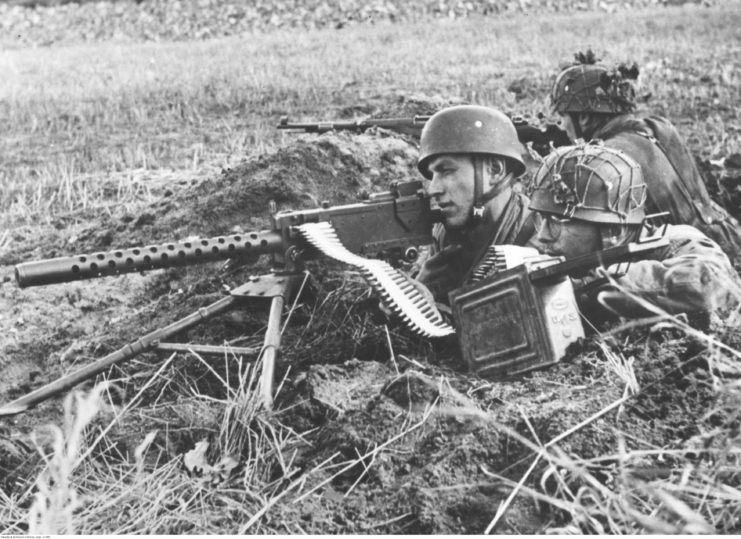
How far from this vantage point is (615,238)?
4.91 metres

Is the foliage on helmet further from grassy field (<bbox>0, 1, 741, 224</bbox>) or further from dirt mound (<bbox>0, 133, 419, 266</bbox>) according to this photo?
grassy field (<bbox>0, 1, 741, 224</bbox>)

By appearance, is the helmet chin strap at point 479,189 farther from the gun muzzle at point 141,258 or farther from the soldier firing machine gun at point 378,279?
the gun muzzle at point 141,258

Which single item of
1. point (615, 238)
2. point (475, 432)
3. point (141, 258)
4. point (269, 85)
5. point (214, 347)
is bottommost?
point (269, 85)

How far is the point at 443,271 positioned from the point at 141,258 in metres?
1.82

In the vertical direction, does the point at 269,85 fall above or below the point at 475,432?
below

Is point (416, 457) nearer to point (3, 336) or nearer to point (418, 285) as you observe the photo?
point (418, 285)

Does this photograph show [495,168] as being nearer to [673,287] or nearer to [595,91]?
[673,287]

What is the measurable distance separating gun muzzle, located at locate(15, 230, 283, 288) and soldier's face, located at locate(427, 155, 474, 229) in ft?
3.27

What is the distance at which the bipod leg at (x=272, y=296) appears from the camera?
16.3ft

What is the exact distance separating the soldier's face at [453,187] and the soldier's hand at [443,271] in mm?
176

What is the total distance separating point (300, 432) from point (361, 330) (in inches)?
51.0

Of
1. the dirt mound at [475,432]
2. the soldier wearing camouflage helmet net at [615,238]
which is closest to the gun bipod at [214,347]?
the dirt mound at [475,432]

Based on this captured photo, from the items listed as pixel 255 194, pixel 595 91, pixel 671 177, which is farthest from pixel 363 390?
pixel 595 91

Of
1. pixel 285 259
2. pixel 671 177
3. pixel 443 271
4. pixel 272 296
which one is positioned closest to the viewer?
pixel 272 296
